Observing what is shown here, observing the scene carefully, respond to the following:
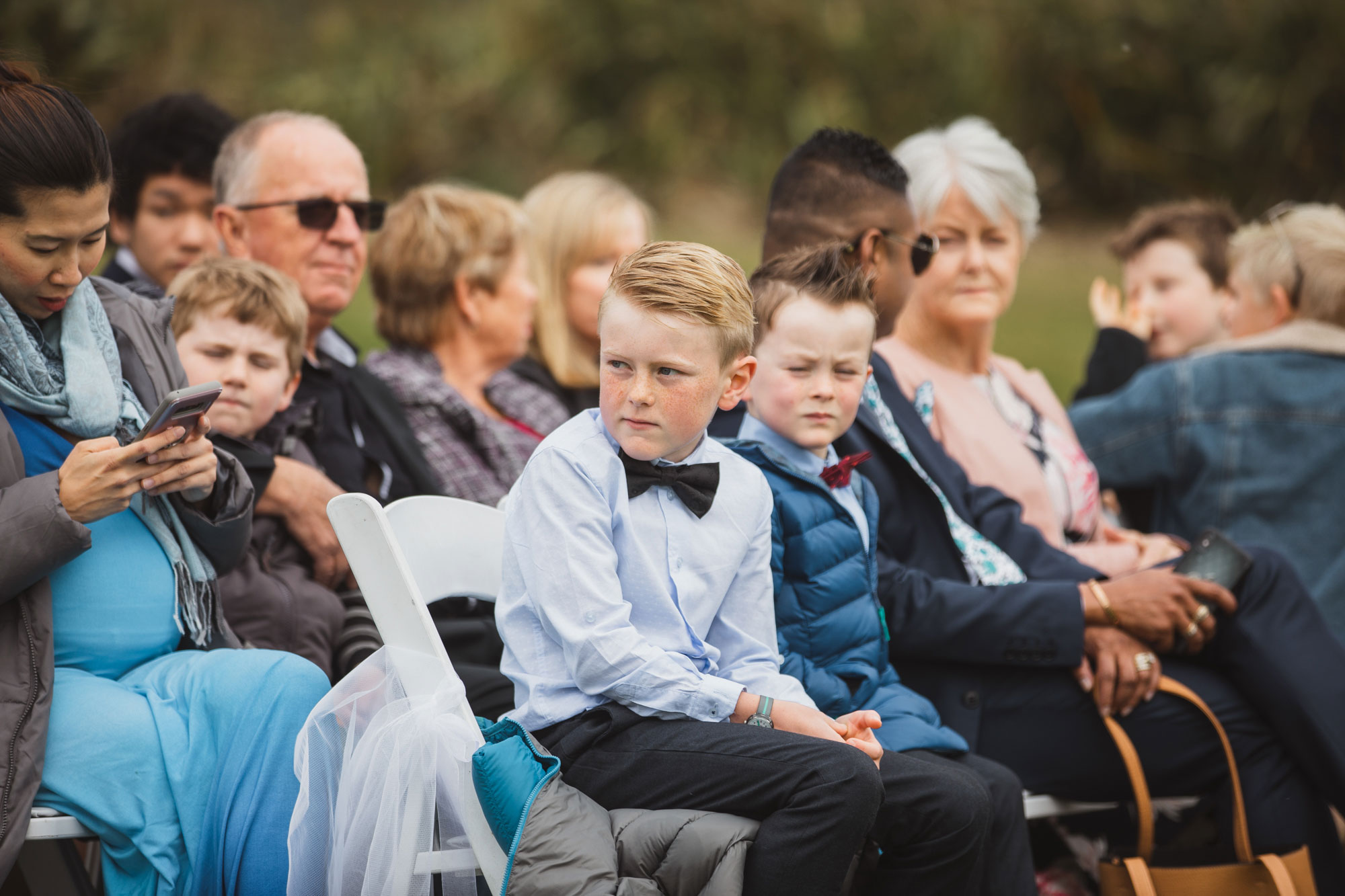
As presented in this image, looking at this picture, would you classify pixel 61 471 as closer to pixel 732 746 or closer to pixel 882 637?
pixel 732 746

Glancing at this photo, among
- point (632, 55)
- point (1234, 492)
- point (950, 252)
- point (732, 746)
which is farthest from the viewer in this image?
point (632, 55)

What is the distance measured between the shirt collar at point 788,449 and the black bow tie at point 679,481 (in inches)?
14.7

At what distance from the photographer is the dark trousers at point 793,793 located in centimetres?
222

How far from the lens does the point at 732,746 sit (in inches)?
89.7

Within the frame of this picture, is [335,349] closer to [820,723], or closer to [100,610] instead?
[100,610]

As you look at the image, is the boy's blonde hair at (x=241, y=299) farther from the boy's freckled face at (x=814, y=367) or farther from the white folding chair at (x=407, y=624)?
the boy's freckled face at (x=814, y=367)

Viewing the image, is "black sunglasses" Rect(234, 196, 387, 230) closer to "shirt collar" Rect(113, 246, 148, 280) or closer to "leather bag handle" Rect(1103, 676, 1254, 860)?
"shirt collar" Rect(113, 246, 148, 280)

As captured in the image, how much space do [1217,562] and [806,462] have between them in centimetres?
129

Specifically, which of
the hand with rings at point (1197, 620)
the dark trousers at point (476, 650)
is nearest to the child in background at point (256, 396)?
the dark trousers at point (476, 650)

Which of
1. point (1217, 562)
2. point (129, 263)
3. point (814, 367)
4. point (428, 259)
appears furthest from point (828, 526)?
point (129, 263)

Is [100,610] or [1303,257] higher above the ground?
[1303,257]

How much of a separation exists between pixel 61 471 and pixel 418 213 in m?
1.92

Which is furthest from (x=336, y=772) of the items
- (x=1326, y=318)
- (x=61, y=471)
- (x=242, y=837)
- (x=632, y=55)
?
(x=632, y=55)

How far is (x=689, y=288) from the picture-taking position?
7.70 ft
